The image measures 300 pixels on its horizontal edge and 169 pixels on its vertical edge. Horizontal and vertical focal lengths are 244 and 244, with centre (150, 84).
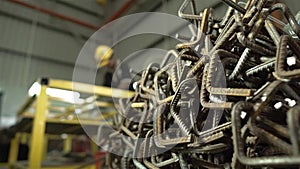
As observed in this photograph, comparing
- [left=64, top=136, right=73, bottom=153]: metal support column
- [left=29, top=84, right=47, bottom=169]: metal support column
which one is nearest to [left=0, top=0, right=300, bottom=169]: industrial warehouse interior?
→ [left=29, top=84, right=47, bottom=169]: metal support column

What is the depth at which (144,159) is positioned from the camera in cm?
28

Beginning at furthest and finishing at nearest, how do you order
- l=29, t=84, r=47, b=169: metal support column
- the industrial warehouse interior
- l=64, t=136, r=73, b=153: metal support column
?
l=64, t=136, r=73, b=153: metal support column, l=29, t=84, r=47, b=169: metal support column, the industrial warehouse interior

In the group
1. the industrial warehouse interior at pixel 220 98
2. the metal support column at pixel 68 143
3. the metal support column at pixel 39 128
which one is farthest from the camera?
the metal support column at pixel 68 143

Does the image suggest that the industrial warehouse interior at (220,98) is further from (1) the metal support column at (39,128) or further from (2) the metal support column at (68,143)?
(2) the metal support column at (68,143)

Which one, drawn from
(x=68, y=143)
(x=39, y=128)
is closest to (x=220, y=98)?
(x=39, y=128)

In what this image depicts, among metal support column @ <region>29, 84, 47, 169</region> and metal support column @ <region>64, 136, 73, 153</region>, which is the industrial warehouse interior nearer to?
metal support column @ <region>29, 84, 47, 169</region>

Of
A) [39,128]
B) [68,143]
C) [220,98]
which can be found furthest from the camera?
[68,143]

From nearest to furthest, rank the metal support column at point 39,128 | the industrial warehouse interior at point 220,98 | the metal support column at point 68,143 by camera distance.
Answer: the industrial warehouse interior at point 220,98
the metal support column at point 39,128
the metal support column at point 68,143

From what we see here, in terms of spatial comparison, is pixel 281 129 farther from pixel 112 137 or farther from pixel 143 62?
pixel 143 62

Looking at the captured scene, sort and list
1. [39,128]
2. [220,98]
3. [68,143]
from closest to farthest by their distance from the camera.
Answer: [220,98]
[39,128]
[68,143]

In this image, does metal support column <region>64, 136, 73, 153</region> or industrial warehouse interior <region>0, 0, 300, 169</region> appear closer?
industrial warehouse interior <region>0, 0, 300, 169</region>

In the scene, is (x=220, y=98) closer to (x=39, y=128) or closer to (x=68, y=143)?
(x=39, y=128)

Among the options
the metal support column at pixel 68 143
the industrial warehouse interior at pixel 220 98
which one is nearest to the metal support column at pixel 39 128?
the industrial warehouse interior at pixel 220 98

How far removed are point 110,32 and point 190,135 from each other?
3336mm
